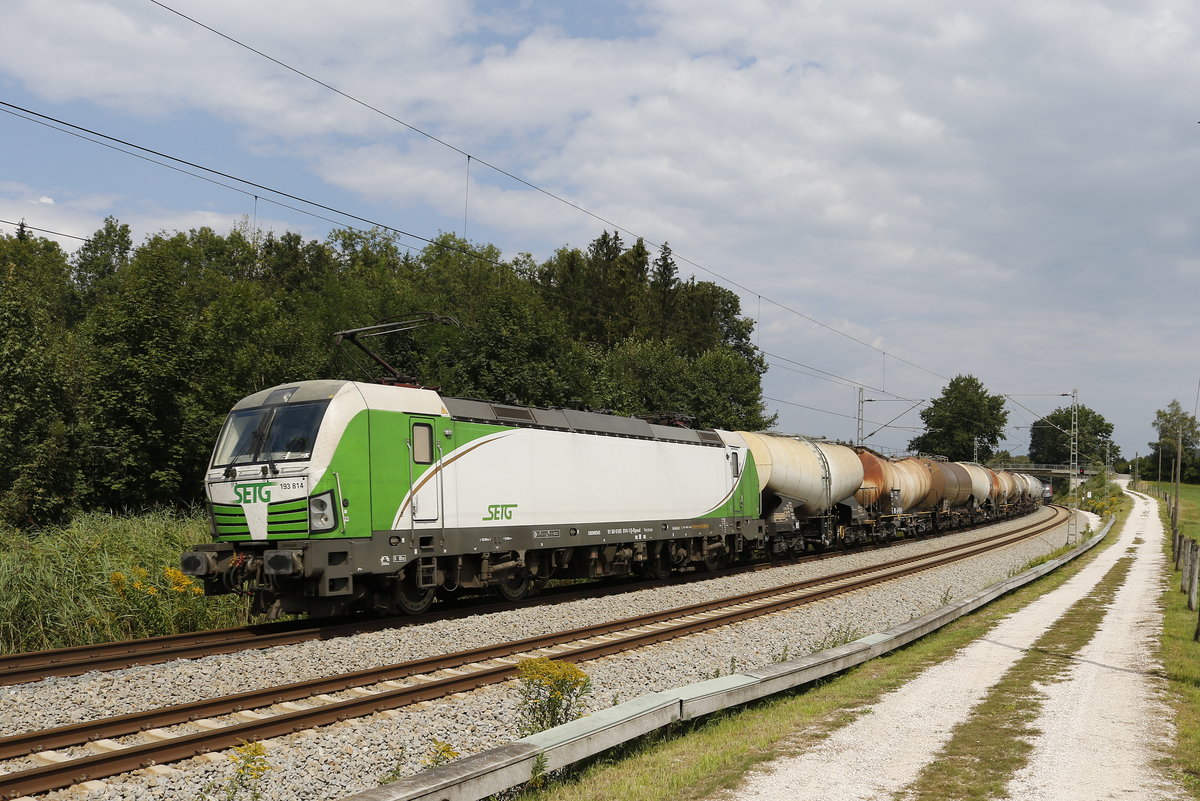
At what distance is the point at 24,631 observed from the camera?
544 inches

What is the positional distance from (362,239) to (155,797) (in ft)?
252

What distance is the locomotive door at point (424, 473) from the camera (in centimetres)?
1492

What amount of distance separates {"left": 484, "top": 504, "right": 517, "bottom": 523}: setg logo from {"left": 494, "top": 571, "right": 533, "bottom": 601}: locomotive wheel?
4.35ft

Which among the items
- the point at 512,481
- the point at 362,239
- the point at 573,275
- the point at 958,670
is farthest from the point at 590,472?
the point at 362,239

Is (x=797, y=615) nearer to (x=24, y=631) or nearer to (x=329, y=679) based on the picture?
(x=329, y=679)

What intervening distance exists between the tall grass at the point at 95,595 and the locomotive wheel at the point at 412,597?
3002 millimetres

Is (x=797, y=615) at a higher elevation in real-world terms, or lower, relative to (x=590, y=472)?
lower

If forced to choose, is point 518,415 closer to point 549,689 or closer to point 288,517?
point 288,517

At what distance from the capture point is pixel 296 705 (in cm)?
958

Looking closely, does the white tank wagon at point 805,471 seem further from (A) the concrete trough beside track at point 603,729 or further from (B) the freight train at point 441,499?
(A) the concrete trough beside track at point 603,729

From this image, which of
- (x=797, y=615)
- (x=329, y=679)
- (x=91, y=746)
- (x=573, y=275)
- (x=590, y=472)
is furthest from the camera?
(x=573, y=275)

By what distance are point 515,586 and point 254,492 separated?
6.01 m

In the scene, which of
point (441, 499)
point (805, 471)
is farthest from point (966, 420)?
point (441, 499)

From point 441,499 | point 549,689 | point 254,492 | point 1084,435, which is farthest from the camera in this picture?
point 1084,435
